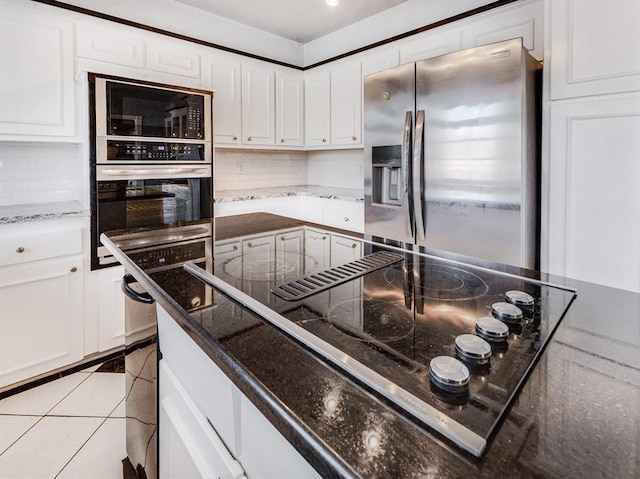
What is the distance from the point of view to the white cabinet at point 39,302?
202 centimetres

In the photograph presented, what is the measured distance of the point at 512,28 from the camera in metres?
2.46

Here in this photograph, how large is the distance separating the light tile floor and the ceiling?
9.38 feet

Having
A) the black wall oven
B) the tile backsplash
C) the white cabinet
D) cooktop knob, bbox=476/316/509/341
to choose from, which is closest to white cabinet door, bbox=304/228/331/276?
cooktop knob, bbox=476/316/509/341

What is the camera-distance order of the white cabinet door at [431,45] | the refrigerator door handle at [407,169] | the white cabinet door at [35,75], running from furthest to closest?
the white cabinet door at [431,45] → the refrigerator door handle at [407,169] → the white cabinet door at [35,75]

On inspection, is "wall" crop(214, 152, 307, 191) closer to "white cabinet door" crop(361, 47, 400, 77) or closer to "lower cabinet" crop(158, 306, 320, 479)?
"white cabinet door" crop(361, 47, 400, 77)

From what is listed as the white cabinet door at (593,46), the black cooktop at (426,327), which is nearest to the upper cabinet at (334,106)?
the white cabinet door at (593,46)

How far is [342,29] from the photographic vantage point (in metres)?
3.62

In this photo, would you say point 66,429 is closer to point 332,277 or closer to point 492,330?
point 332,277

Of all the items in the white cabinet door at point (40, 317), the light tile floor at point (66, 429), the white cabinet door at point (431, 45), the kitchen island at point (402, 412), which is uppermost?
the white cabinet door at point (431, 45)

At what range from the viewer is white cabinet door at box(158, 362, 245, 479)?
678mm

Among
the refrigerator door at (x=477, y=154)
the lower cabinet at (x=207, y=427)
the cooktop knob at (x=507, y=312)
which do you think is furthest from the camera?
the refrigerator door at (x=477, y=154)

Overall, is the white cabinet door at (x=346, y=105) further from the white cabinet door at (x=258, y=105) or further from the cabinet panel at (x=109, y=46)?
the cabinet panel at (x=109, y=46)

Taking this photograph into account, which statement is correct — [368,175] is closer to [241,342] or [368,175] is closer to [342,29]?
[342,29]

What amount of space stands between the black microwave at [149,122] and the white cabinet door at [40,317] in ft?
2.28
